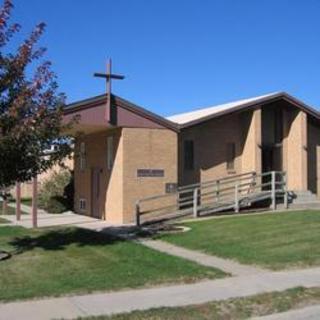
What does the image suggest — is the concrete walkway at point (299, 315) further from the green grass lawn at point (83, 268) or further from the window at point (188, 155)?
the window at point (188, 155)

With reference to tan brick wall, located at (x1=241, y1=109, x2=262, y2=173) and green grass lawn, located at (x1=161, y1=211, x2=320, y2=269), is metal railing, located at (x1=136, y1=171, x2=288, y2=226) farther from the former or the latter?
green grass lawn, located at (x1=161, y1=211, x2=320, y2=269)

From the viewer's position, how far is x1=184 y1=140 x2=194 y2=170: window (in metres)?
26.2

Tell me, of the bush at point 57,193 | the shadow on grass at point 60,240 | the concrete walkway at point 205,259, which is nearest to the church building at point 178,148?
the bush at point 57,193

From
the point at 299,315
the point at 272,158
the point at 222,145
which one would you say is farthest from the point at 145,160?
the point at 299,315

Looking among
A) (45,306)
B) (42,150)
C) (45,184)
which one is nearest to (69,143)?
(42,150)

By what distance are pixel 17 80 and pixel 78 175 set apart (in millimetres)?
15825

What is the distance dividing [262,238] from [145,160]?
862 cm

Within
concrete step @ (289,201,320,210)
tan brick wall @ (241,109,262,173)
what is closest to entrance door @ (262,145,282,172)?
tan brick wall @ (241,109,262,173)

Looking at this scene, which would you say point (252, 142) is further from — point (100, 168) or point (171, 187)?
point (100, 168)

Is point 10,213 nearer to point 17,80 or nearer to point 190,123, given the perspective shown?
point 190,123

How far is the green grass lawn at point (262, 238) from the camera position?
1367cm

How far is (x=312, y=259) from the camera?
13.4 metres

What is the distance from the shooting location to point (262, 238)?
1648cm

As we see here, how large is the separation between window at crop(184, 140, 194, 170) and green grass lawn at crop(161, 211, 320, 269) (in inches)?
183
